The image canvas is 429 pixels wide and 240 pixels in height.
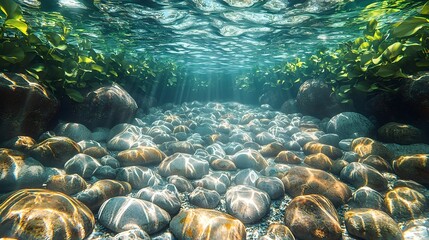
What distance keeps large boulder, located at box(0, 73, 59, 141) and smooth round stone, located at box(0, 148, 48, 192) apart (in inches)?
59.7

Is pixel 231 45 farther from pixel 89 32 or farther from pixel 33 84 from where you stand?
pixel 33 84

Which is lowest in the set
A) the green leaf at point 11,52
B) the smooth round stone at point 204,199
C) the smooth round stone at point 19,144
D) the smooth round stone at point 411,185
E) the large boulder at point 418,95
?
the smooth round stone at point 411,185

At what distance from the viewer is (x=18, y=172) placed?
423cm

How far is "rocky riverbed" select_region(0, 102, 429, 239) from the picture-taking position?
3.34 meters

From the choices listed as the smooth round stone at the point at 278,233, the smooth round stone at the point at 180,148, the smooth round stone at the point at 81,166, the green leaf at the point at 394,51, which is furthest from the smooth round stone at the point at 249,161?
the green leaf at the point at 394,51

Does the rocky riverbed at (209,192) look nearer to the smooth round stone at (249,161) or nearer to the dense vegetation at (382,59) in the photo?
the smooth round stone at (249,161)

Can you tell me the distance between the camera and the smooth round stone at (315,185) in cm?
452

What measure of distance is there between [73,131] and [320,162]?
25.2 ft

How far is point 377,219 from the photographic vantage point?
348 cm

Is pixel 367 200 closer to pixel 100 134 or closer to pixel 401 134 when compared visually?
pixel 401 134

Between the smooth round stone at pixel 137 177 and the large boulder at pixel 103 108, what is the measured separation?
411 cm

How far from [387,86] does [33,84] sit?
1069 centimetres

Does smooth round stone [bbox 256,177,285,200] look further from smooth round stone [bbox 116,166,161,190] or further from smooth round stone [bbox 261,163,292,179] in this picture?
smooth round stone [bbox 116,166,161,190]

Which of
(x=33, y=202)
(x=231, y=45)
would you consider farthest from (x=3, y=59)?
(x=231, y=45)
